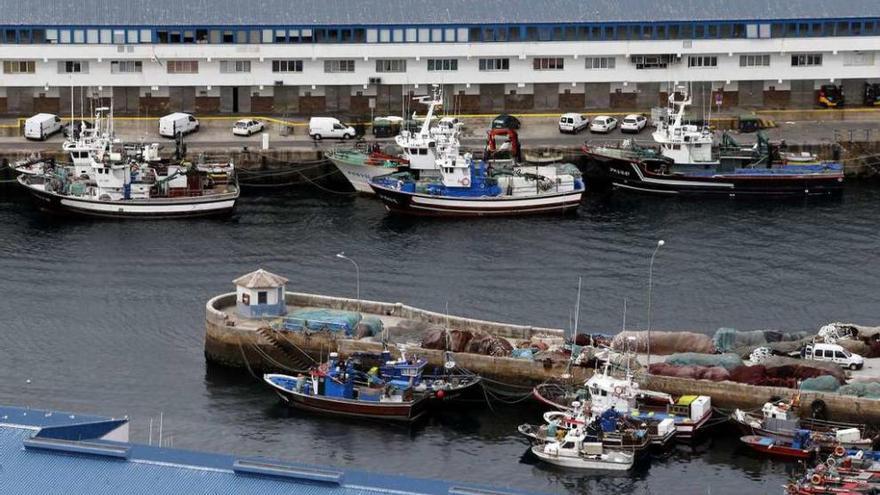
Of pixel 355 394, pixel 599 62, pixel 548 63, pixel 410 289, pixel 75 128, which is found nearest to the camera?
pixel 355 394

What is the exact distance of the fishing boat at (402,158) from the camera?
14050 centimetres

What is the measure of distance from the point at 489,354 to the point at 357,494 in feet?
87.7

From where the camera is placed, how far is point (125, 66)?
153m

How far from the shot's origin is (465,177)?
13700 cm

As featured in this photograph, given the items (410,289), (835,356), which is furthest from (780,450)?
(410,289)

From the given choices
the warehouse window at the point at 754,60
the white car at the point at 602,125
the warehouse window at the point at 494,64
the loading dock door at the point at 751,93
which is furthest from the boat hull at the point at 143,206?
the loading dock door at the point at 751,93

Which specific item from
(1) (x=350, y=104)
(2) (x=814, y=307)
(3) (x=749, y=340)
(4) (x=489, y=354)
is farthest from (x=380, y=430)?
(1) (x=350, y=104)

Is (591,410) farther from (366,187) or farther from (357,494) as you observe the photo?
(366,187)

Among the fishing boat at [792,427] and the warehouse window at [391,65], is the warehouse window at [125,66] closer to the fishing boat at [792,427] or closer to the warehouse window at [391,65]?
the warehouse window at [391,65]

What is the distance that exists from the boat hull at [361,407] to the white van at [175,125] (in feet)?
173

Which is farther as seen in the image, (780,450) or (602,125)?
(602,125)

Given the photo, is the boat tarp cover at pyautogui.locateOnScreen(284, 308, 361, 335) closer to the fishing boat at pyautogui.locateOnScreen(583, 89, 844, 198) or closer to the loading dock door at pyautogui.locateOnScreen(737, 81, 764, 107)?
the fishing boat at pyautogui.locateOnScreen(583, 89, 844, 198)

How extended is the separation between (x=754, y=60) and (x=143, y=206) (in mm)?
46687

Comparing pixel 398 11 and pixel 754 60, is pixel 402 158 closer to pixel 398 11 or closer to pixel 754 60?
pixel 398 11
